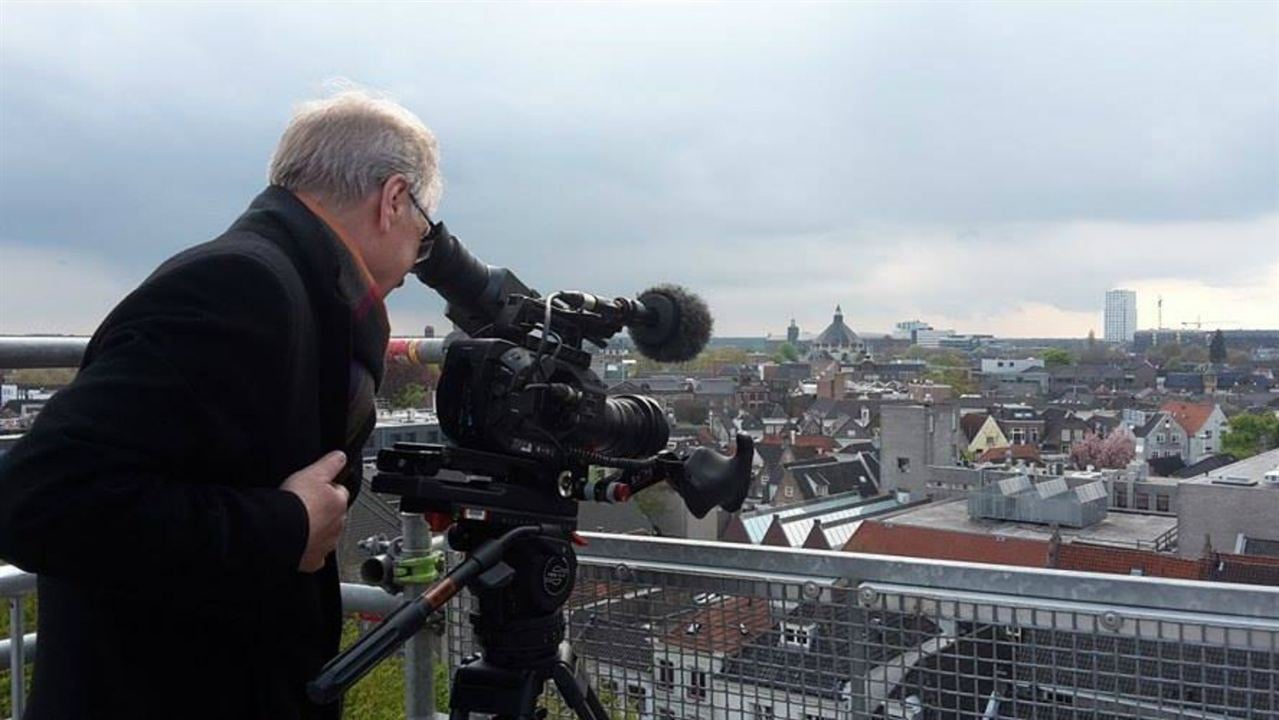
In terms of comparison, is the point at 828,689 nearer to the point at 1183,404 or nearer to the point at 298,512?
the point at 298,512

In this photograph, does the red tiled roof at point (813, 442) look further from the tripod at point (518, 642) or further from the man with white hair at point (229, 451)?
the man with white hair at point (229, 451)

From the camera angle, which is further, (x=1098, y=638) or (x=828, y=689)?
(x=828, y=689)

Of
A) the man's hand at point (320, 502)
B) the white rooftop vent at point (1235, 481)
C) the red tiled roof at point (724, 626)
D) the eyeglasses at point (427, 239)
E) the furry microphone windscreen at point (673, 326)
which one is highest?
the eyeglasses at point (427, 239)

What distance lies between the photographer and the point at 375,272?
1.67 meters

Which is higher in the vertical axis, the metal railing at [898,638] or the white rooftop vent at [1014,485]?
the metal railing at [898,638]

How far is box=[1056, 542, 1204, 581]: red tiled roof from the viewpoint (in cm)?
492

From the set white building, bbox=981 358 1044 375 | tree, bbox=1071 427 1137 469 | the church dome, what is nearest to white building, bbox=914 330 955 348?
white building, bbox=981 358 1044 375

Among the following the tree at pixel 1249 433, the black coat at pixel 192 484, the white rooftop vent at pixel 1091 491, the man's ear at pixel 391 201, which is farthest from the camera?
the tree at pixel 1249 433

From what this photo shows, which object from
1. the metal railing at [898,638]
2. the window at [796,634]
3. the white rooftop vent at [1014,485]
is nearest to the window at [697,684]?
the metal railing at [898,638]

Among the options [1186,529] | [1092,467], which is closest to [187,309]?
[1186,529]

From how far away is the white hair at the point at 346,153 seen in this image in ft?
5.24

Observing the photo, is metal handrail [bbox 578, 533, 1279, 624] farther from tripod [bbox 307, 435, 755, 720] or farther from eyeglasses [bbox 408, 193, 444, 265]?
eyeglasses [bbox 408, 193, 444, 265]

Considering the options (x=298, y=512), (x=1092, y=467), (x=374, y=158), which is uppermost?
(x=374, y=158)

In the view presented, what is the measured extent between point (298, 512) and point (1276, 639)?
1.47m
